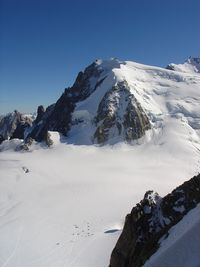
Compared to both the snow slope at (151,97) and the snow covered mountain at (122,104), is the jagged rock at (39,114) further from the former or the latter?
the snow slope at (151,97)

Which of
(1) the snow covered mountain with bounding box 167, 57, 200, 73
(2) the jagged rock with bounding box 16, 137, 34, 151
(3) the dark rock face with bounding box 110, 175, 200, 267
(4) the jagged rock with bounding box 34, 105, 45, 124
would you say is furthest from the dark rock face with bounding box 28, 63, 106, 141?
(3) the dark rock face with bounding box 110, 175, 200, 267

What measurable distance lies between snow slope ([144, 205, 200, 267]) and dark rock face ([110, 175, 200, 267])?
2.67 meters

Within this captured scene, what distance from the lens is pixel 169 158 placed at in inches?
3211

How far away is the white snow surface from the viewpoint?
4016 cm

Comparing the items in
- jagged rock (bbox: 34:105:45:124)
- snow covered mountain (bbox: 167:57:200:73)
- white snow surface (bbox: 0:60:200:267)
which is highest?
snow covered mountain (bbox: 167:57:200:73)

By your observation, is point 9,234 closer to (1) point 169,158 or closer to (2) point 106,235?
(2) point 106,235

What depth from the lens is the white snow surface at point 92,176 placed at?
40156mm

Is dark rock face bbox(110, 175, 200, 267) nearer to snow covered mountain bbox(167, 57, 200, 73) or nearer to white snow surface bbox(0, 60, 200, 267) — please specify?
white snow surface bbox(0, 60, 200, 267)

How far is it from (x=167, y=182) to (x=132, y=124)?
27761 millimetres

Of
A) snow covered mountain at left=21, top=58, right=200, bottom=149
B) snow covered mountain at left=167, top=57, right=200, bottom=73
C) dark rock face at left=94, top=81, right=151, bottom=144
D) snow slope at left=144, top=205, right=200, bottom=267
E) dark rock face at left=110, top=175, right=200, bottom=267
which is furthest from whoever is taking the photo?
snow covered mountain at left=167, top=57, right=200, bottom=73

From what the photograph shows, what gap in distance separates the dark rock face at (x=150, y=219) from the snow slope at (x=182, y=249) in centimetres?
267

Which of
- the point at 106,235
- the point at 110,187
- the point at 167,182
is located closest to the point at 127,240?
the point at 106,235

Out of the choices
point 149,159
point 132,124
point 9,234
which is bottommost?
point 9,234

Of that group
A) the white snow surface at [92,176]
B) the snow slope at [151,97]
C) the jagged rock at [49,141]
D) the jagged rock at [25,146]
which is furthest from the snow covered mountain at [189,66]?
the jagged rock at [25,146]
